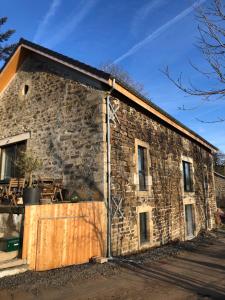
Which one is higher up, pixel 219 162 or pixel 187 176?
pixel 219 162

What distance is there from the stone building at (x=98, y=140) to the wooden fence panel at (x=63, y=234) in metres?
0.54

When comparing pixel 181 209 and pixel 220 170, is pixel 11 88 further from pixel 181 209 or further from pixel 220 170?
pixel 220 170

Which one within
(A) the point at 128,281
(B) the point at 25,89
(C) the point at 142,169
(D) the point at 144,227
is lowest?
(A) the point at 128,281

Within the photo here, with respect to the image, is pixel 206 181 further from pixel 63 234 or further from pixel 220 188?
pixel 63 234

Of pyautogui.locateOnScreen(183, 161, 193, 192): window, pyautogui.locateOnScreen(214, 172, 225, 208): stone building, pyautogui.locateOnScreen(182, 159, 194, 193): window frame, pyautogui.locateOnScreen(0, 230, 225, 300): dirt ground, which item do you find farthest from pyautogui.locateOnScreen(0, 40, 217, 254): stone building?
pyautogui.locateOnScreen(214, 172, 225, 208): stone building

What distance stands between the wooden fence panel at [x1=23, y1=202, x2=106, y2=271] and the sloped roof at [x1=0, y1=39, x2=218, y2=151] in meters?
3.59

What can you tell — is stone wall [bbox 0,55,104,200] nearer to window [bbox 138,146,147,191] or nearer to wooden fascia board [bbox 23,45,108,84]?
wooden fascia board [bbox 23,45,108,84]

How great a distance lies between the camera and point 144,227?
32.5ft

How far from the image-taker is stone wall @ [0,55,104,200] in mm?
8523

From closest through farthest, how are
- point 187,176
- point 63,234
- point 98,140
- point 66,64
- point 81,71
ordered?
point 63,234 → point 98,140 → point 81,71 → point 66,64 → point 187,176

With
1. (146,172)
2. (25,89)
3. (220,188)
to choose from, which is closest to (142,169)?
(146,172)

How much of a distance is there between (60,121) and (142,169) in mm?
3317

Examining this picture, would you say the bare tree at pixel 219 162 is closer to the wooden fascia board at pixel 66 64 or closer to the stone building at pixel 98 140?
the stone building at pixel 98 140

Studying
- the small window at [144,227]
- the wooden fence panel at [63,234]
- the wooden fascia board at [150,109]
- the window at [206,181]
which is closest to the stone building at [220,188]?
the window at [206,181]
